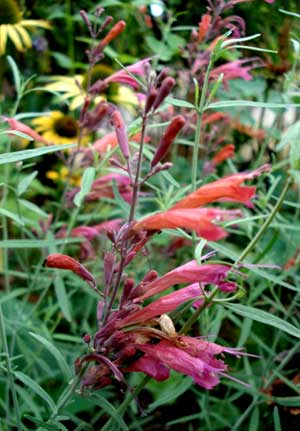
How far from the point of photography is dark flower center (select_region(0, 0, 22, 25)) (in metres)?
2.29

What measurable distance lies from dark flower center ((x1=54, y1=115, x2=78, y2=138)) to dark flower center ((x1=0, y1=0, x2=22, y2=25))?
41cm

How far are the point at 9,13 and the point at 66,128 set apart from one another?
0.46 m

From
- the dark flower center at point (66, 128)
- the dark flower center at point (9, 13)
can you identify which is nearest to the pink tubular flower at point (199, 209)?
the dark flower center at point (9, 13)

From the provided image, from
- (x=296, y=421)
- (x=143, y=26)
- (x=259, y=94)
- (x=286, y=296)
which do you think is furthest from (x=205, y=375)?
(x=143, y=26)

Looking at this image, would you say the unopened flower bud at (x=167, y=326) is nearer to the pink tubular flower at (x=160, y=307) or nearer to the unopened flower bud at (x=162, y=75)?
the pink tubular flower at (x=160, y=307)

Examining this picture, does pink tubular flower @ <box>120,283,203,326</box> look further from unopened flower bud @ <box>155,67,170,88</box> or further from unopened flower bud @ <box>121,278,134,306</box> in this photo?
unopened flower bud @ <box>155,67,170,88</box>

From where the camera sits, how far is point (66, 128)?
256cm

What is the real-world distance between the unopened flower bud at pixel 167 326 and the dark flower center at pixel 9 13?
164cm

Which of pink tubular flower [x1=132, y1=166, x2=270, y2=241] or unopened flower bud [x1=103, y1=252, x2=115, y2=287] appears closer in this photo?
pink tubular flower [x1=132, y1=166, x2=270, y2=241]

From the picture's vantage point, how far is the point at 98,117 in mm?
1442

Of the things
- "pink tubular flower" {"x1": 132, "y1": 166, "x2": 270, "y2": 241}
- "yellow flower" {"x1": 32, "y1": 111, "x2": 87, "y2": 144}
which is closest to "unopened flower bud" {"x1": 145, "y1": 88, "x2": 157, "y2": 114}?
"pink tubular flower" {"x1": 132, "y1": 166, "x2": 270, "y2": 241}

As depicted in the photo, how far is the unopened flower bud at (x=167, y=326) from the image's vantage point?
90 centimetres

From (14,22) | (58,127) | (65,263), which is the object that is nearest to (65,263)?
(65,263)

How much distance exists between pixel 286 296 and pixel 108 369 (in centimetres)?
102
